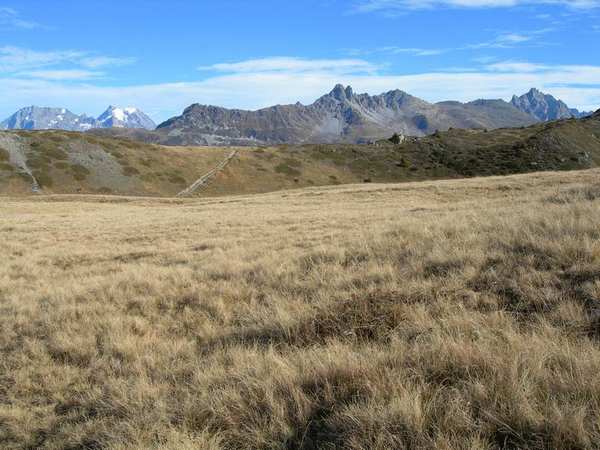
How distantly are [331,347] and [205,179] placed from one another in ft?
337

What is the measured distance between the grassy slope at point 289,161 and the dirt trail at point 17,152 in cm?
148

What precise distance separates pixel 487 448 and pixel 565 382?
110 cm

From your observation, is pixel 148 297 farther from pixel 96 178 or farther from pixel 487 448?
pixel 96 178

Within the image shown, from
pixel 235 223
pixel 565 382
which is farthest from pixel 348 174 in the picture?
pixel 565 382

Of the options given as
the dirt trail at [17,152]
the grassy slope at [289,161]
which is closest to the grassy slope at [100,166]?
the grassy slope at [289,161]

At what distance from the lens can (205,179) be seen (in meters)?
105

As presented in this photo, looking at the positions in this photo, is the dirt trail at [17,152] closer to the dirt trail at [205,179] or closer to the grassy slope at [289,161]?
the grassy slope at [289,161]

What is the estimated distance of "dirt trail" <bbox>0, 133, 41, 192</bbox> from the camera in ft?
292

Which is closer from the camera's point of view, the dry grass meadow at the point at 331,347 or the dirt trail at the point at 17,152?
the dry grass meadow at the point at 331,347

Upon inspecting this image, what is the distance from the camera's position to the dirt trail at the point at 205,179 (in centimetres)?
9575

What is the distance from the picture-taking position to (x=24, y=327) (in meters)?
8.43

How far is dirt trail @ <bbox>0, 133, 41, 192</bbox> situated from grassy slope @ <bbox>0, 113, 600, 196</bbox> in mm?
1479

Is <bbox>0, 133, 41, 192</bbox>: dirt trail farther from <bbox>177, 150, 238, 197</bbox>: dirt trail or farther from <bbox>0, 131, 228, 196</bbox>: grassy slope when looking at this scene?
<bbox>177, 150, 238, 197</bbox>: dirt trail

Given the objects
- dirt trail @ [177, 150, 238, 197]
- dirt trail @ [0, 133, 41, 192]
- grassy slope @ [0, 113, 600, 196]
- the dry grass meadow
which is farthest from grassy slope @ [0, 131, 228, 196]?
the dry grass meadow
